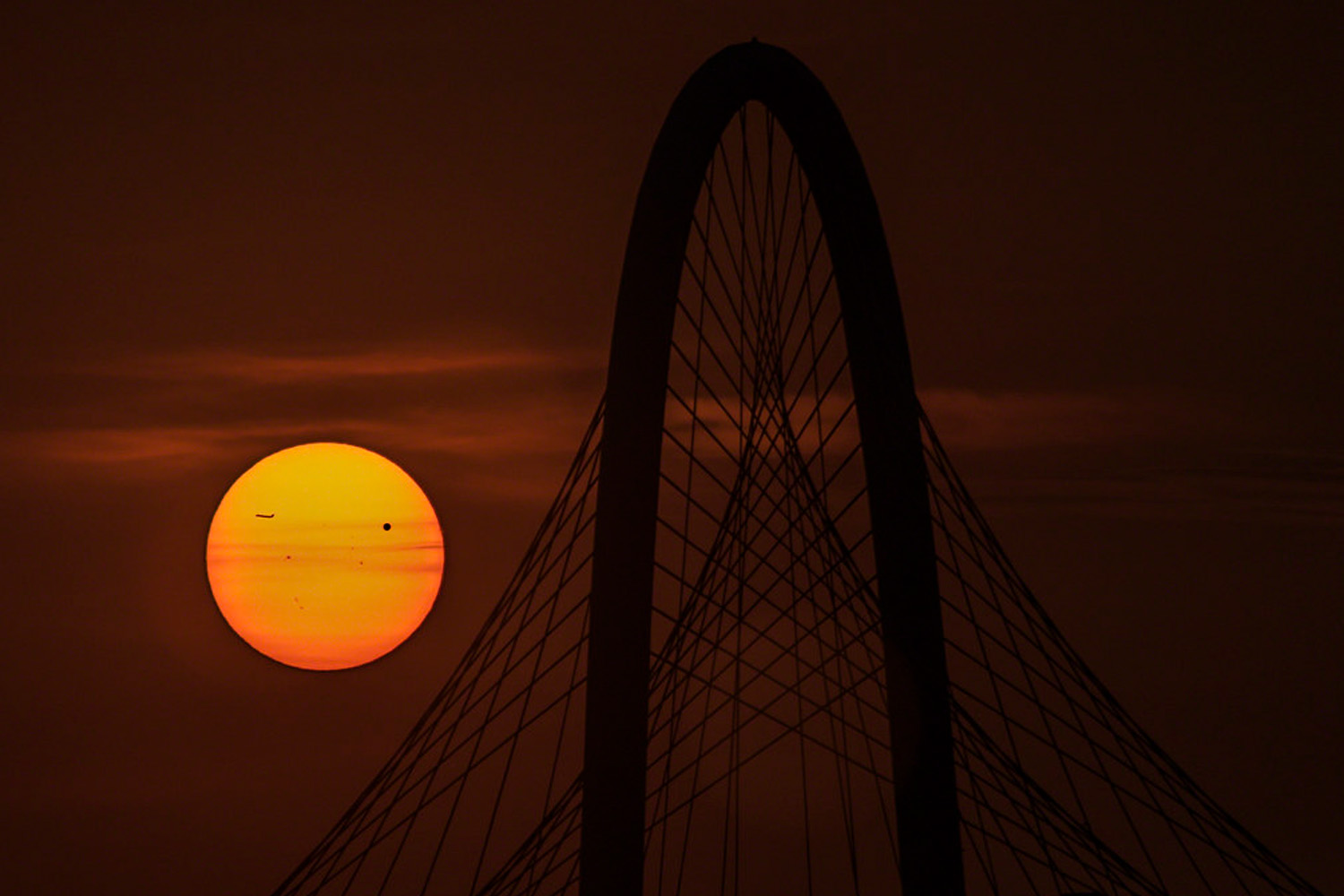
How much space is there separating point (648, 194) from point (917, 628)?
11.3 feet

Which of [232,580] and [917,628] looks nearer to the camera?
[917,628]

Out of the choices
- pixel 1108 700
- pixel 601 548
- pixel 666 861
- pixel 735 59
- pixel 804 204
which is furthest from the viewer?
pixel 666 861

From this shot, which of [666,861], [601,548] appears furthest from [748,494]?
[666,861]

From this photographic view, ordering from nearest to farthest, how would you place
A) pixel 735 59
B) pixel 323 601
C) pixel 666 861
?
pixel 735 59, pixel 323 601, pixel 666 861

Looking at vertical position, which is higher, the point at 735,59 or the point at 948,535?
Answer: the point at 735,59

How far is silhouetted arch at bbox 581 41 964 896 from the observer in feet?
30.6

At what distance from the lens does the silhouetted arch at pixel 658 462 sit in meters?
9.34

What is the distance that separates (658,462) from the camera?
962cm

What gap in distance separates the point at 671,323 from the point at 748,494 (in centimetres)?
248

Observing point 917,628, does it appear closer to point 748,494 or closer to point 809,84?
point 748,494

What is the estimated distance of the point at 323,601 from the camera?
752 inches

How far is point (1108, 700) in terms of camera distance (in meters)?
11.8

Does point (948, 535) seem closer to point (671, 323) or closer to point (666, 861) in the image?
point (671, 323)

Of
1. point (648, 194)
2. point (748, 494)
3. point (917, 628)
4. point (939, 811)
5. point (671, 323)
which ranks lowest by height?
point (939, 811)
